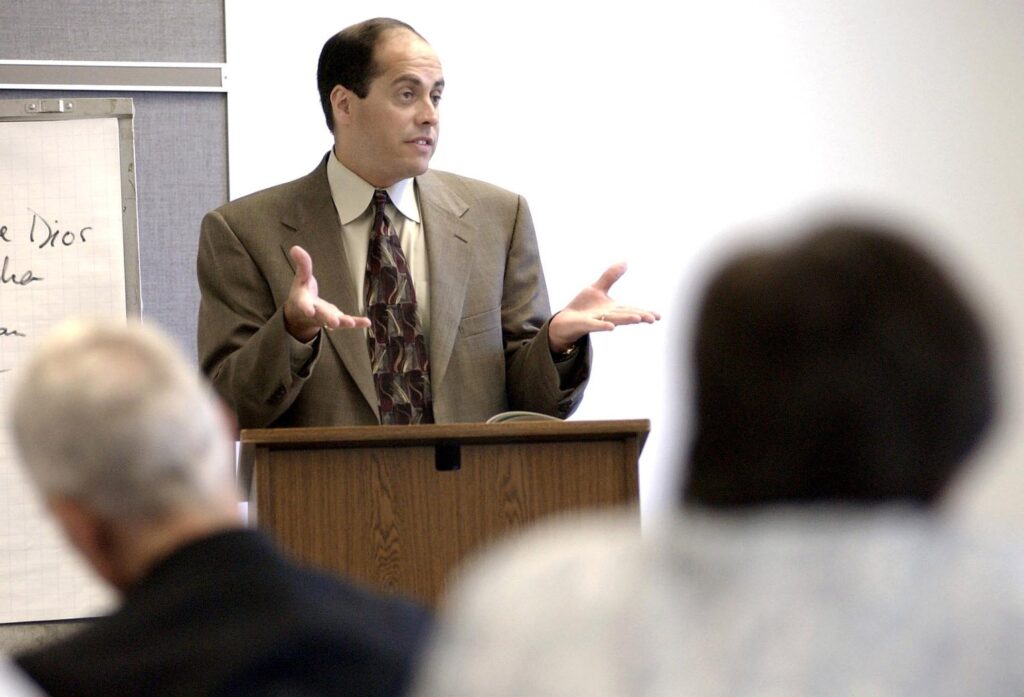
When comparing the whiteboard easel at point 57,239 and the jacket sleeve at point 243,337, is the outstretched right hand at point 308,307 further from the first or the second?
the whiteboard easel at point 57,239

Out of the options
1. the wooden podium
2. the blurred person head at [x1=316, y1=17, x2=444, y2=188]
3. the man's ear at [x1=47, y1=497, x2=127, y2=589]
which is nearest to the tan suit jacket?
the blurred person head at [x1=316, y1=17, x2=444, y2=188]

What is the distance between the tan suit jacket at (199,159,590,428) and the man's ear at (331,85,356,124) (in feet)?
0.43

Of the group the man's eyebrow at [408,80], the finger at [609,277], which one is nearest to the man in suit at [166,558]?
the finger at [609,277]

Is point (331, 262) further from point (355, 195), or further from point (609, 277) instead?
point (609, 277)

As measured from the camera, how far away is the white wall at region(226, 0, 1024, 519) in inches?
167

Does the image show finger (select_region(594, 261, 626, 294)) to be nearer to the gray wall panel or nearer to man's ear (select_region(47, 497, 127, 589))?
the gray wall panel

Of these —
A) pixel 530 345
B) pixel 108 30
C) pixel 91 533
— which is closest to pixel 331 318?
pixel 530 345

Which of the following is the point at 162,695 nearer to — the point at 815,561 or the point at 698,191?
the point at 815,561

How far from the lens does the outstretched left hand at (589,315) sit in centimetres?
294

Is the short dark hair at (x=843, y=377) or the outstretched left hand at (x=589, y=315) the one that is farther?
the outstretched left hand at (x=589, y=315)

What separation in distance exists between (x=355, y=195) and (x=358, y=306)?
0.93 ft

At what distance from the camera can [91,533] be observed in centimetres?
126

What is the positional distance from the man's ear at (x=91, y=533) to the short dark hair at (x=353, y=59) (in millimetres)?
2299

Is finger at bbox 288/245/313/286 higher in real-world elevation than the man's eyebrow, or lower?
lower
